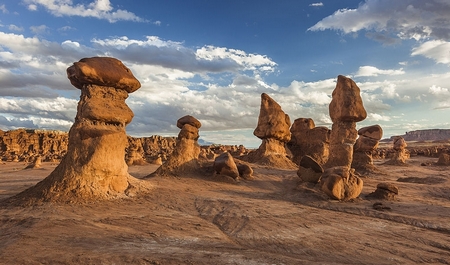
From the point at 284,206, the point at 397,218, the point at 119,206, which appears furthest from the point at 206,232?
the point at 397,218

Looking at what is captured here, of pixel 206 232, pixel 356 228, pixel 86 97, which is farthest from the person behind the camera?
pixel 86 97

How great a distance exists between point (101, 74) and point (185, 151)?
254 inches

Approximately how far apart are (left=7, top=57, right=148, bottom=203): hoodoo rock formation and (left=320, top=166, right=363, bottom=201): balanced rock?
6752 mm

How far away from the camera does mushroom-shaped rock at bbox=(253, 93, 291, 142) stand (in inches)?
821

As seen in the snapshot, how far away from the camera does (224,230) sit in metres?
7.55

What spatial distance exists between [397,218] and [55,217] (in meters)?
8.87

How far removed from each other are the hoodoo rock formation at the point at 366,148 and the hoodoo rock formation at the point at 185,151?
11652mm

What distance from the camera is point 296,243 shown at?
6.50 meters

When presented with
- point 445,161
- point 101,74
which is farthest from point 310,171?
point 445,161

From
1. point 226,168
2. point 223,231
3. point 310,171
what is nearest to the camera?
point 223,231

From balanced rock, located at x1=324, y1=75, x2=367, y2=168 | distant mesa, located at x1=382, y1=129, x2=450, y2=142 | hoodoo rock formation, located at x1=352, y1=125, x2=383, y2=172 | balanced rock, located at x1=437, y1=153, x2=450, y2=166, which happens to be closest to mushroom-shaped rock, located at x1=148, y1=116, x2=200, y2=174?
balanced rock, located at x1=324, y1=75, x2=367, y2=168

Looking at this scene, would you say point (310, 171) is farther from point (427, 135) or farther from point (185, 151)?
point (427, 135)

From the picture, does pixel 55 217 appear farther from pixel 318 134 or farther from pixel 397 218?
pixel 318 134

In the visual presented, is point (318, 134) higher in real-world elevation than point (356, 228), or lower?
higher
